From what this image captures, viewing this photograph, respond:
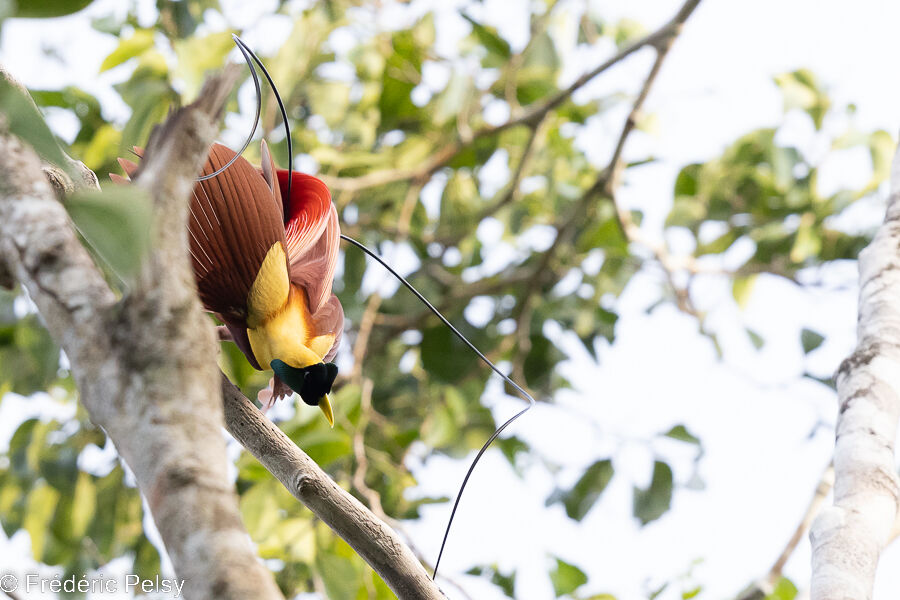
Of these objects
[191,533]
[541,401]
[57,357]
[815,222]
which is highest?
[191,533]

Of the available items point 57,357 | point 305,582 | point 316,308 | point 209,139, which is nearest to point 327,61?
point 57,357

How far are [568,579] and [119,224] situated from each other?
2.20 ft

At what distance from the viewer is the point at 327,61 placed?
1.00 meters

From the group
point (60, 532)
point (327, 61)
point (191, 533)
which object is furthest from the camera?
point (327, 61)

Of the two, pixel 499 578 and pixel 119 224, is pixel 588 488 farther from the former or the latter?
pixel 119 224

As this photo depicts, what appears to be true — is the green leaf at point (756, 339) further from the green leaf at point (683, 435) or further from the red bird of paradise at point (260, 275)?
the red bird of paradise at point (260, 275)

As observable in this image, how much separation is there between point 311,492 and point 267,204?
12 cm

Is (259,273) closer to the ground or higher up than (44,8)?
closer to the ground

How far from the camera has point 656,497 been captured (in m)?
0.88

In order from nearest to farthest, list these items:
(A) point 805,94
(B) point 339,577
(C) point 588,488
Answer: (B) point 339,577, (C) point 588,488, (A) point 805,94

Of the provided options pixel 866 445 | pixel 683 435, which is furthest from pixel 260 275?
pixel 683 435

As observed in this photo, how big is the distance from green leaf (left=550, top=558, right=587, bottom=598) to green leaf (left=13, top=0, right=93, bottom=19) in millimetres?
657

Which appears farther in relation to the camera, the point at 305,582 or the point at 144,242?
the point at 305,582

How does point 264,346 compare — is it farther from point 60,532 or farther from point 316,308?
point 60,532
